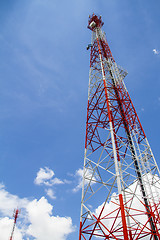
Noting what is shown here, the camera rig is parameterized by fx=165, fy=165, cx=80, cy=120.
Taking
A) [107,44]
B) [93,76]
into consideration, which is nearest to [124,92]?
[93,76]

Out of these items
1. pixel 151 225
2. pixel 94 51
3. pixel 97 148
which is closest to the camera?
pixel 151 225

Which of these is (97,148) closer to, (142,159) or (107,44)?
(142,159)

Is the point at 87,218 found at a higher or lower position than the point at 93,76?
lower

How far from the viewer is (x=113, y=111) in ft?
52.0

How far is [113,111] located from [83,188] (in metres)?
7.64

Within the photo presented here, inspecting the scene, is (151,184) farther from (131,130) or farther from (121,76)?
(121,76)

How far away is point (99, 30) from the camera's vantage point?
22.1m

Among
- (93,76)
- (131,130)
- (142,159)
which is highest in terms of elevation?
(93,76)

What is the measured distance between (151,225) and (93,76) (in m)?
14.0

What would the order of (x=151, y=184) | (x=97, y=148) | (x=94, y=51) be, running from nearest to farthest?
(x=151, y=184) < (x=97, y=148) < (x=94, y=51)

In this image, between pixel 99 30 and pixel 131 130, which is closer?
pixel 131 130

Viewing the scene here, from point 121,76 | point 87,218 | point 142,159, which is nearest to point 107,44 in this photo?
point 121,76

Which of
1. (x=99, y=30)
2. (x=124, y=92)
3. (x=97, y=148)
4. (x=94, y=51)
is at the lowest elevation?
(x=97, y=148)

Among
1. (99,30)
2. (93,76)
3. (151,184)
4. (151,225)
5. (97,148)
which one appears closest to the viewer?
(151,225)
